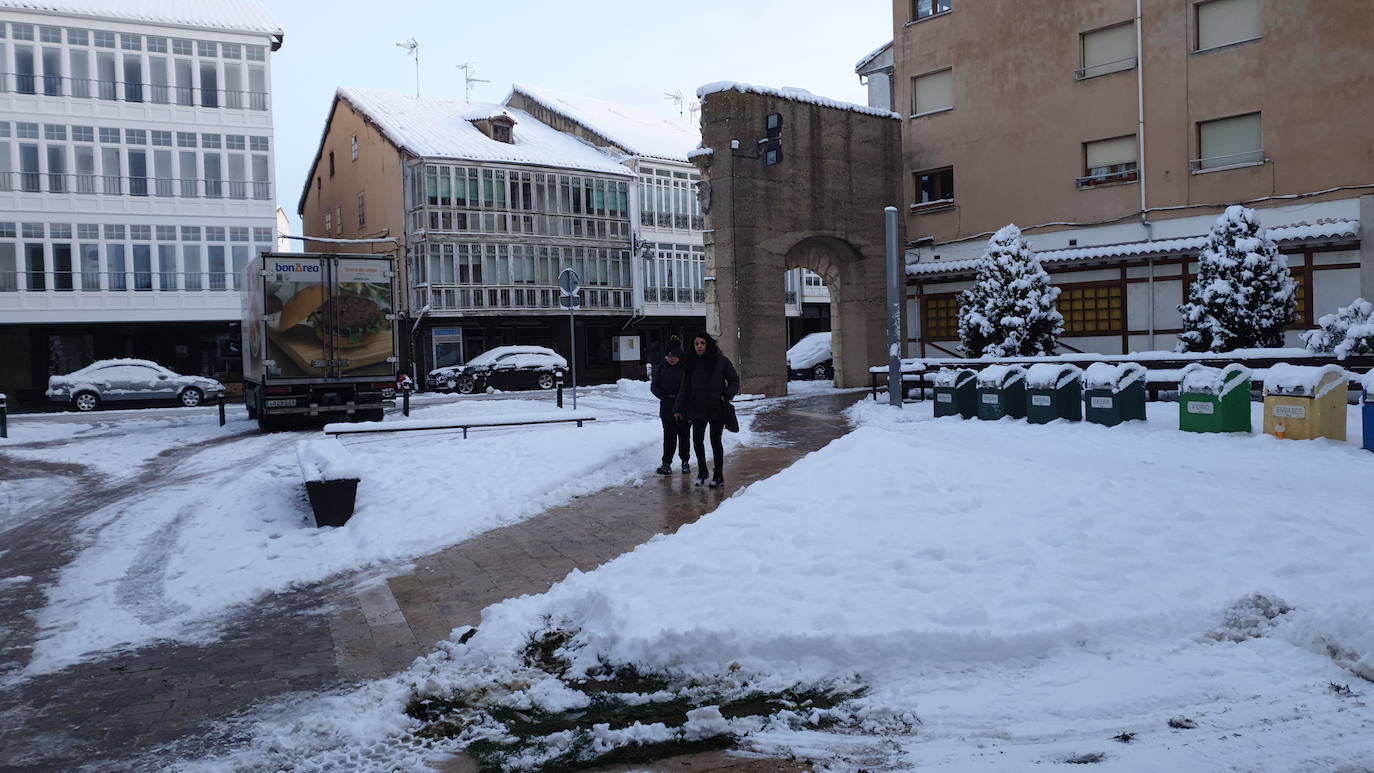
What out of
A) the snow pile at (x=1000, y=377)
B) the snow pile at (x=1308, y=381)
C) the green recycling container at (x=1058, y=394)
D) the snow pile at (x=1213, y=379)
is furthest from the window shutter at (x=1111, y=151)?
the snow pile at (x=1308, y=381)

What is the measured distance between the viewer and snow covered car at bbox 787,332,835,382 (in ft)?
108

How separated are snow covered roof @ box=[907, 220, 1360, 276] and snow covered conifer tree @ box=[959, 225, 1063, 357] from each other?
210 cm

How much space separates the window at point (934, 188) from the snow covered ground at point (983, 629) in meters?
20.3

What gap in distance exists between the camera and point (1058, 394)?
14852 mm

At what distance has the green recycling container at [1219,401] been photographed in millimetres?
12586

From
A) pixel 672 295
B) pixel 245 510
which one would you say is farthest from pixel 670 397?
pixel 672 295

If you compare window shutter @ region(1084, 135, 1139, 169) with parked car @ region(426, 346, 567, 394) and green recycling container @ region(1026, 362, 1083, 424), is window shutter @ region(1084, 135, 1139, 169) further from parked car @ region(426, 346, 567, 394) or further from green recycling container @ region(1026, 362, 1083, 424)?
parked car @ region(426, 346, 567, 394)

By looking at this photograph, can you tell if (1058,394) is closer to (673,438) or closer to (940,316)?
(673,438)

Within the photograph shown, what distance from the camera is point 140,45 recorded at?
112 feet

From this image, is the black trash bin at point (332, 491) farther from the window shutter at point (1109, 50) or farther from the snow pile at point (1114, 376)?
the window shutter at point (1109, 50)

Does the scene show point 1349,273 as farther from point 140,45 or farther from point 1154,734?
point 140,45

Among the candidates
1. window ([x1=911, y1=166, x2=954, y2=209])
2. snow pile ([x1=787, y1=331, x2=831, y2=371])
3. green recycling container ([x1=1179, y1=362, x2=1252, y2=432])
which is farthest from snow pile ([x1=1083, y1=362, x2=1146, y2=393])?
Result: snow pile ([x1=787, y1=331, x2=831, y2=371])

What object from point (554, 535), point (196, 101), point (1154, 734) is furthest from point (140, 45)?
point (1154, 734)

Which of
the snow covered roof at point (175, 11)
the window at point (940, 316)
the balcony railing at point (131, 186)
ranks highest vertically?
the snow covered roof at point (175, 11)
